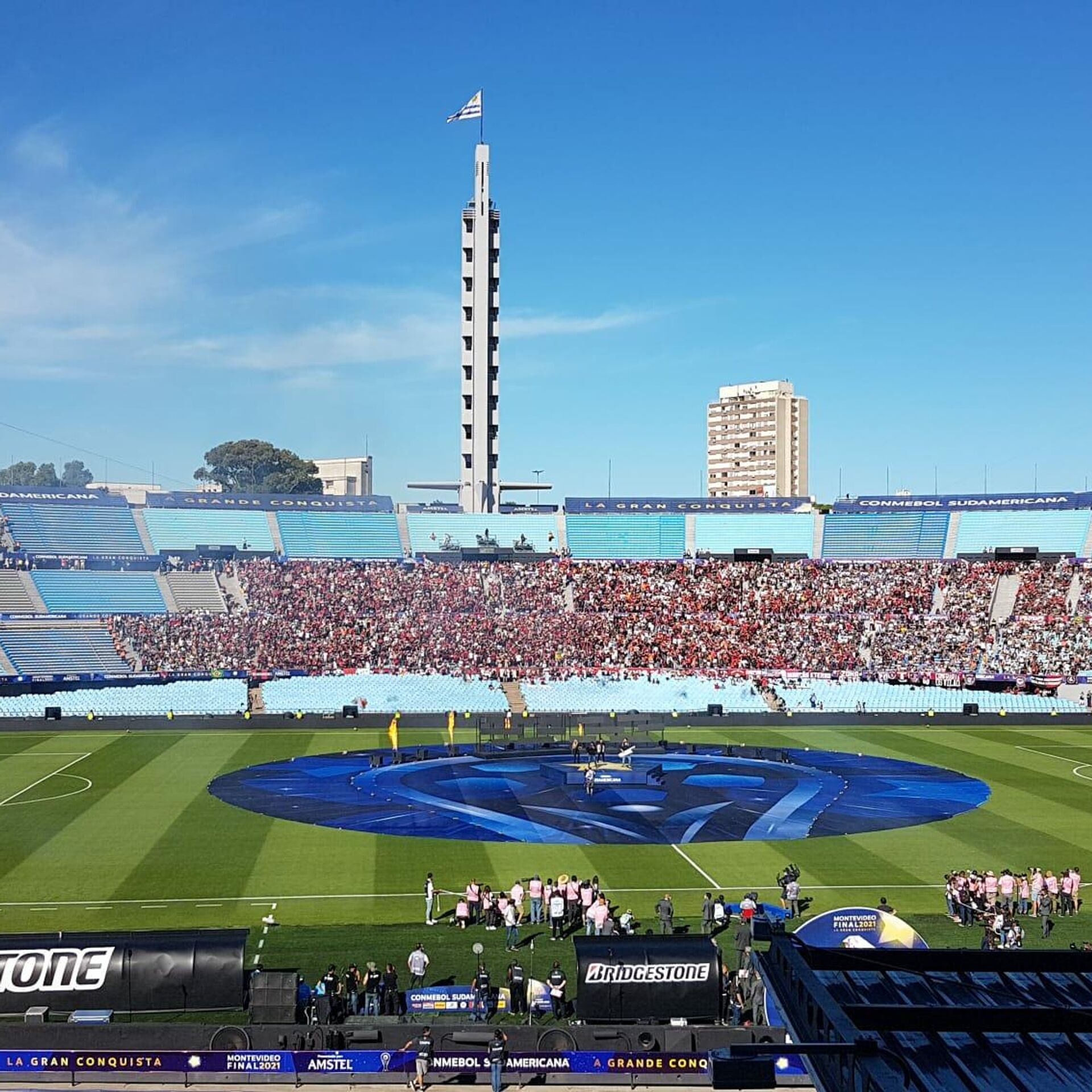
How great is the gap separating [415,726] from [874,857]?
31.7 m

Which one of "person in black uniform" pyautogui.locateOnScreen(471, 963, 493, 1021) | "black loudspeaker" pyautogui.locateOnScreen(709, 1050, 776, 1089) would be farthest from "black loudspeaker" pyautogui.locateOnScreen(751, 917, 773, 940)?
"person in black uniform" pyautogui.locateOnScreen(471, 963, 493, 1021)

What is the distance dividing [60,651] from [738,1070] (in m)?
74.4

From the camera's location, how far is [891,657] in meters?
78.3

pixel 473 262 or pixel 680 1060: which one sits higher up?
pixel 473 262

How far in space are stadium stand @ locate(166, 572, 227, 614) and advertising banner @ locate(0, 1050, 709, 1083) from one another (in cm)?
6453

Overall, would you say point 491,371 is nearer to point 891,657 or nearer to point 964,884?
point 891,657

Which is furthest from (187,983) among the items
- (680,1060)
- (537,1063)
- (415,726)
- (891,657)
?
(891,657)

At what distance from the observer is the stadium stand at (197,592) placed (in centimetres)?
8469

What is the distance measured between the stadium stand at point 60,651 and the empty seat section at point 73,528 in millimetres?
12897

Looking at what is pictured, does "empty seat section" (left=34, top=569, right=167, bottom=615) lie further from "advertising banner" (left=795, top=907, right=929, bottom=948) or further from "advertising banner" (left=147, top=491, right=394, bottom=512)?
"advertising banner" (left=795, top=907, right=929, bottom=948)

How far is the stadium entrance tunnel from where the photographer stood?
3988cm

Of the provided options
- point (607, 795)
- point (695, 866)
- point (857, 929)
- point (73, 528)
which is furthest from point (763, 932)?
point (73, 528)

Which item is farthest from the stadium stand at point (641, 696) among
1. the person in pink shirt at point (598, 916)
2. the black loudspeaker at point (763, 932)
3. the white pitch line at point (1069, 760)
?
the black loudspeaker at point (763, 932)

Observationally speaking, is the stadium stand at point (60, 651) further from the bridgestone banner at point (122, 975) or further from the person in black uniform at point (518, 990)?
the person in black uniform at point (518, 990)
